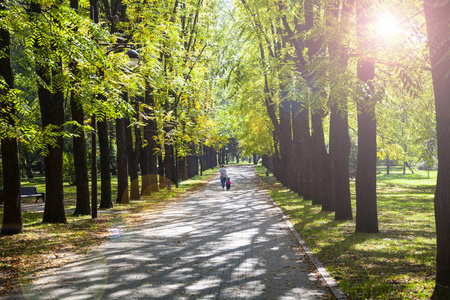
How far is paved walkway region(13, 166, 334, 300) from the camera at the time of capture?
625cm

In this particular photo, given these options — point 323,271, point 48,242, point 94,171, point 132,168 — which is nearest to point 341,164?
point 323,271

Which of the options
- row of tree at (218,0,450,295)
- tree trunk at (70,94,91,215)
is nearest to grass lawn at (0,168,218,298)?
tree trunk at (70,94,91,215)

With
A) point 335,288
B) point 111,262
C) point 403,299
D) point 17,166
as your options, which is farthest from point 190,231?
point 403,299

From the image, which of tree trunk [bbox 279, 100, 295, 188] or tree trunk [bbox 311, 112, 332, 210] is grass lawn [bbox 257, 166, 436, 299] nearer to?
tree trunk [bbox 311, 112, 332, 210]

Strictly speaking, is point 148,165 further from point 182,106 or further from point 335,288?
point 335,288

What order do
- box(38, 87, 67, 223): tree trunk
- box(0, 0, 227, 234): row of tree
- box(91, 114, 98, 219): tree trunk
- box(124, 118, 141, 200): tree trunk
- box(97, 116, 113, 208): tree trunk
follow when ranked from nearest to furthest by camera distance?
box(0, 0, 227, 234): row of tree → box(38, 87, 67, 223): tree trunk → box(91, 114, 98, 219): tree trunk → box(97, 116, 113, 208): tree trunk → box(124, 118, 141, 200): tree trunk

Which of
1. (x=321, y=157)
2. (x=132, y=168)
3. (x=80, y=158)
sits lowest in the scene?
(x=132, y=168)

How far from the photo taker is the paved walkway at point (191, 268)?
6254 mm

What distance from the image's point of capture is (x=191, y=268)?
775cm

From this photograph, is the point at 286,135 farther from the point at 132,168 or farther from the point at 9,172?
the point at 9,172

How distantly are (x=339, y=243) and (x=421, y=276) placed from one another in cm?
309

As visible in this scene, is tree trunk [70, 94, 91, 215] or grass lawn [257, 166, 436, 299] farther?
tree trunk [70, 94, 91, 215]

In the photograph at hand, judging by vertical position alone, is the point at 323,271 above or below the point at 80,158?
below

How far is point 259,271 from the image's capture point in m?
7.48
